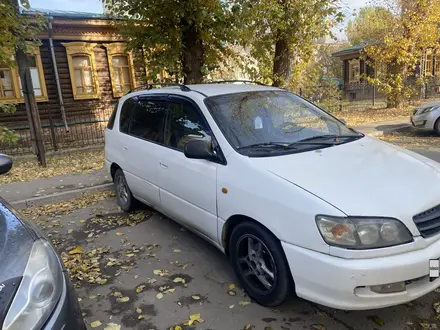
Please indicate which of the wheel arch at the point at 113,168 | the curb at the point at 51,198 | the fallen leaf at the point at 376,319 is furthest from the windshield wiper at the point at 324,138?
the curb at the point at 51,198

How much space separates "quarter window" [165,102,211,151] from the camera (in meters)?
3.49

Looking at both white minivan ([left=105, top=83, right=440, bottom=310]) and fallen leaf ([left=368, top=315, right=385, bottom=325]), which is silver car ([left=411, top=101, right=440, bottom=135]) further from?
fallen leaf ([left=368, top=315, right=385, bottom=325])

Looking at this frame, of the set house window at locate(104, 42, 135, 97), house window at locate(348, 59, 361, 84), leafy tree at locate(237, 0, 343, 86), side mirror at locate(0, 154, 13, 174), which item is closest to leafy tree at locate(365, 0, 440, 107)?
leafy tree at locate(237, 0, 343, 86)

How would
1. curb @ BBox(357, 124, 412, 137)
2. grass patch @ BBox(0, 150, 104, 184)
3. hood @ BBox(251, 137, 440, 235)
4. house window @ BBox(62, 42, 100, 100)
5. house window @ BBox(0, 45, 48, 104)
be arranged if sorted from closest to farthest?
hood @ BBox(251, 137, 440, 235), grass patch @ BBox(0, 150, 104, 184), curb @ BBox(357, 124, 412, 137), house window @ BBox(0, 45, 48, 104), house window @ BBox(62, 42, 100, 100)

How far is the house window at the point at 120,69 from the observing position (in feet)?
54.9

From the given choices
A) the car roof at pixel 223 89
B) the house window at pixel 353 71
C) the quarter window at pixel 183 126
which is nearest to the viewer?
the quarter window at pixel 183 126

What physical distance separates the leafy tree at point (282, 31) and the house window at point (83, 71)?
25.7 feet

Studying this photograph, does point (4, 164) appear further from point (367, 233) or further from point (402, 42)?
point (402, 42)

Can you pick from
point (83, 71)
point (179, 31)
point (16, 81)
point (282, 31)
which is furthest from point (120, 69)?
point (282, 31)

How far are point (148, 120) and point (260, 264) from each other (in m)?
2.38

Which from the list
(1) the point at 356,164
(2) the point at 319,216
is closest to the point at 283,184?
(2) the point at 319,216

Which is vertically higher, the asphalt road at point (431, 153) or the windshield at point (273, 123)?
the windshield at point (273, 123)

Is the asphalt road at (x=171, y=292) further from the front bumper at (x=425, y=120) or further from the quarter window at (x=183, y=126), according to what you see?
the front bumper at (x=425, y=120)

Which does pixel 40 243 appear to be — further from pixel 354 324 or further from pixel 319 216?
pixel 354 324
